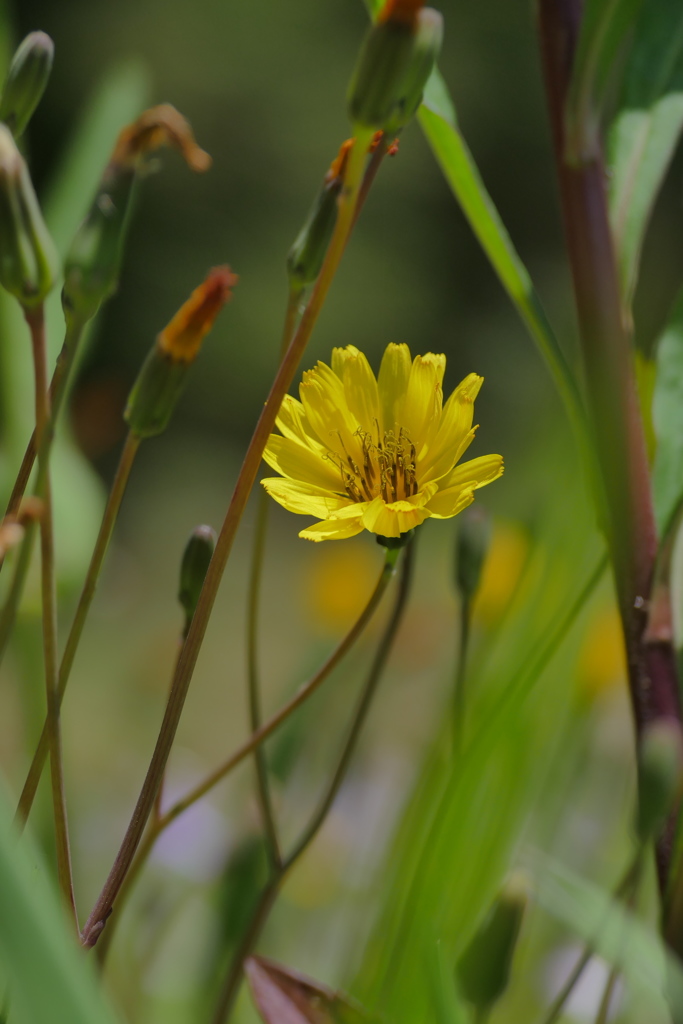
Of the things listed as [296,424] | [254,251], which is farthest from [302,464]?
[254,251]

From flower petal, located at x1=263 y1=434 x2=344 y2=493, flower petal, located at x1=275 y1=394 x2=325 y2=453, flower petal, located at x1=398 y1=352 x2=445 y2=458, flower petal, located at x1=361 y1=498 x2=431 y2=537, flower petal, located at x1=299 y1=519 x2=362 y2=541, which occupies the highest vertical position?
flower petal, located at x1=398 y1=352 x2=445 y2=458

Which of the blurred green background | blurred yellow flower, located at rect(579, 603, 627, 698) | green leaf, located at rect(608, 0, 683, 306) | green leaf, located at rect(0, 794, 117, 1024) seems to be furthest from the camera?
the blurred green background

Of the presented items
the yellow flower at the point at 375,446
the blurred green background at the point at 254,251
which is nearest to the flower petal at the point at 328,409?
the yellow flower at the point at 375,446

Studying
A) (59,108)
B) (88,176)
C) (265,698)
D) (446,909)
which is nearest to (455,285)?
(59,108)

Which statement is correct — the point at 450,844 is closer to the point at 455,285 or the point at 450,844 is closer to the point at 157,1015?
the point at 157,1015

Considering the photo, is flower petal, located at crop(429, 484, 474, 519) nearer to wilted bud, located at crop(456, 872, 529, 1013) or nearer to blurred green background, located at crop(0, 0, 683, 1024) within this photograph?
wilted bud, located at crop(456, 872, 529, 1013)

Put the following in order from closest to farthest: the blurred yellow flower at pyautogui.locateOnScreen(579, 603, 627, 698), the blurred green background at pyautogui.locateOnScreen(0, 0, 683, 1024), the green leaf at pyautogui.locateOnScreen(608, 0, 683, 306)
Answer: the green leaf at pyautogui.locateOnScreen(608, 0, 683, 306) → the blurred yellow flower at pyautogui.locateOnScreen(579, 603, 627, 698) → the blurred green background at pyautogui.locateOnScreen(0, 0, 683, 1024)

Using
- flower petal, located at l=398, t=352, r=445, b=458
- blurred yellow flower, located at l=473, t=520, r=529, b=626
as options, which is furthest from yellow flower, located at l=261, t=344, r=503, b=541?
blurred yellow flower, located at l=473, t=520, r=529, b=626

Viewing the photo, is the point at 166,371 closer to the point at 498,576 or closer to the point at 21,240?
the point at 21,240
